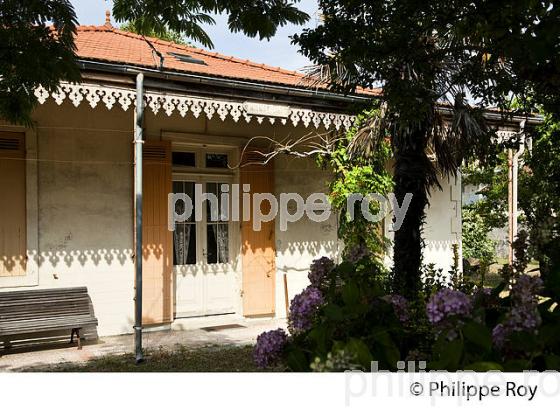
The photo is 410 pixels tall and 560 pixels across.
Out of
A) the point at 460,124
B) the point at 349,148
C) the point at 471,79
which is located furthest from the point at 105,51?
the point at 471,79

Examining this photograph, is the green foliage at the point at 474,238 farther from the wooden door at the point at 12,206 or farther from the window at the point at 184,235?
the wooden door at the point at 12,206

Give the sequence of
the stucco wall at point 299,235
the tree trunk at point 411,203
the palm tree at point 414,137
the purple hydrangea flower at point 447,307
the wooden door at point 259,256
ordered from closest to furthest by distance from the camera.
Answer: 1. the purple hydrangea flower at point 447,307
2. the palm tree at point 414,137
3. the tree trunk at point 411,203
4. the wooden door at point 259,256
5. the stucco wall at point 299,235

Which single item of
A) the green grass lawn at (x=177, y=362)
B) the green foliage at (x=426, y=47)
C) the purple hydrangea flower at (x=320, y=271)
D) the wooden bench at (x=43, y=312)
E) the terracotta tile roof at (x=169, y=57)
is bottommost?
the green grass lawn at (x=177, y=362)

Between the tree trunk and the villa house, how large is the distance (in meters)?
0.91

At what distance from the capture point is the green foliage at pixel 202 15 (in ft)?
12.1

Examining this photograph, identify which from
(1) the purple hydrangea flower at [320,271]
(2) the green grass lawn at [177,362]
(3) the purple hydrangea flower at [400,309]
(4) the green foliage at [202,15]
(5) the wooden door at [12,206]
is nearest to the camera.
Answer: (3) the purple hydrangea flower at [400,309]

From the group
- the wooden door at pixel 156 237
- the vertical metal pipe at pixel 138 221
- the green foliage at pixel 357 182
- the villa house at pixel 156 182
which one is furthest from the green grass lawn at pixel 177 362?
the green foliage at pixel 357 182

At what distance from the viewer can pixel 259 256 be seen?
8312mm

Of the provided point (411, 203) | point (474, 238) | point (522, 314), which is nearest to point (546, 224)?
point (522, 314)

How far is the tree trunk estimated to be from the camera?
5047 millimetres

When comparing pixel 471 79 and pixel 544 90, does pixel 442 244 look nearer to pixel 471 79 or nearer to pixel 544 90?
pixel 471 79

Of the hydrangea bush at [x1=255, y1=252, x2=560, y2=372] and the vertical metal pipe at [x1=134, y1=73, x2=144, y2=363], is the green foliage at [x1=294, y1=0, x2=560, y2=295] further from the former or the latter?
the vertical metal pipe at [x1=134, y1=73, x2=144, y2=363]

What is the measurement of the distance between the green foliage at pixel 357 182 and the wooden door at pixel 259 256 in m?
1.12

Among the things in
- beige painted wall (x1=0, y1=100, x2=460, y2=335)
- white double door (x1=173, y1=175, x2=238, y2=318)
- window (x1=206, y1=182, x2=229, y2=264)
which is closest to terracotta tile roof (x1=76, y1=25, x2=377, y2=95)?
beige painted wall (x1=0, y1=100, x2=460, y2=335)
